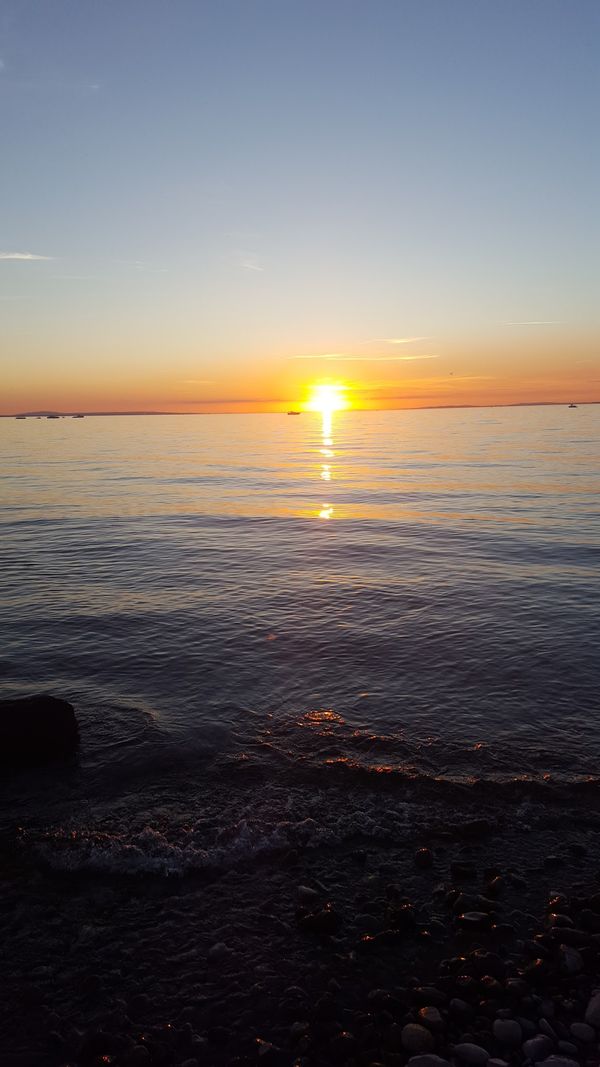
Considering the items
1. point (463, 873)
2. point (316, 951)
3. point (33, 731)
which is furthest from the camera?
point (33, 731)

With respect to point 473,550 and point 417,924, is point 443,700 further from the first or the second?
point 473,550

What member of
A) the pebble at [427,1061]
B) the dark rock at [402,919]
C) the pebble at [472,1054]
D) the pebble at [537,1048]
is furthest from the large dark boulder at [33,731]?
the pebble at [537,1048]

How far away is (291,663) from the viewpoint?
1986 cm

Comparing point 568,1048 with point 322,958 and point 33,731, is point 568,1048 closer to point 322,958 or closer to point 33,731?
point 322,958

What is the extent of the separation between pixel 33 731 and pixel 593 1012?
38.2ft

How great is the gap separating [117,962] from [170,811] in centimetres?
362

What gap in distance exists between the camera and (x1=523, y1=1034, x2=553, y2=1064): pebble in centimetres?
703

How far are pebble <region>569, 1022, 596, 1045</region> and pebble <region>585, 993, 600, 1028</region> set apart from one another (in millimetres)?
85

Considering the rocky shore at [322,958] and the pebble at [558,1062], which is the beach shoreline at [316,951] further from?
the pebble at [558,1062]

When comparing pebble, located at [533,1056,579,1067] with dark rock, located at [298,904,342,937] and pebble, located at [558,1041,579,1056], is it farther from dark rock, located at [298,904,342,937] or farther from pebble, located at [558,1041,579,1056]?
dark rock, located at [298,904,342,937]

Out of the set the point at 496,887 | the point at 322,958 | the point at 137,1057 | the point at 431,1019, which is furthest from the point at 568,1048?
the point at 137,1057

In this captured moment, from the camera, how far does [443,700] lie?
1694 centimetres

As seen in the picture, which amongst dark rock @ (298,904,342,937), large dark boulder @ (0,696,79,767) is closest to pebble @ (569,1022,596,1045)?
dark rock @ (298,904,342,937)

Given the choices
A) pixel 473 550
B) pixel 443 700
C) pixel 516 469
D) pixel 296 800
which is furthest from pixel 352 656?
pixel 516 469
